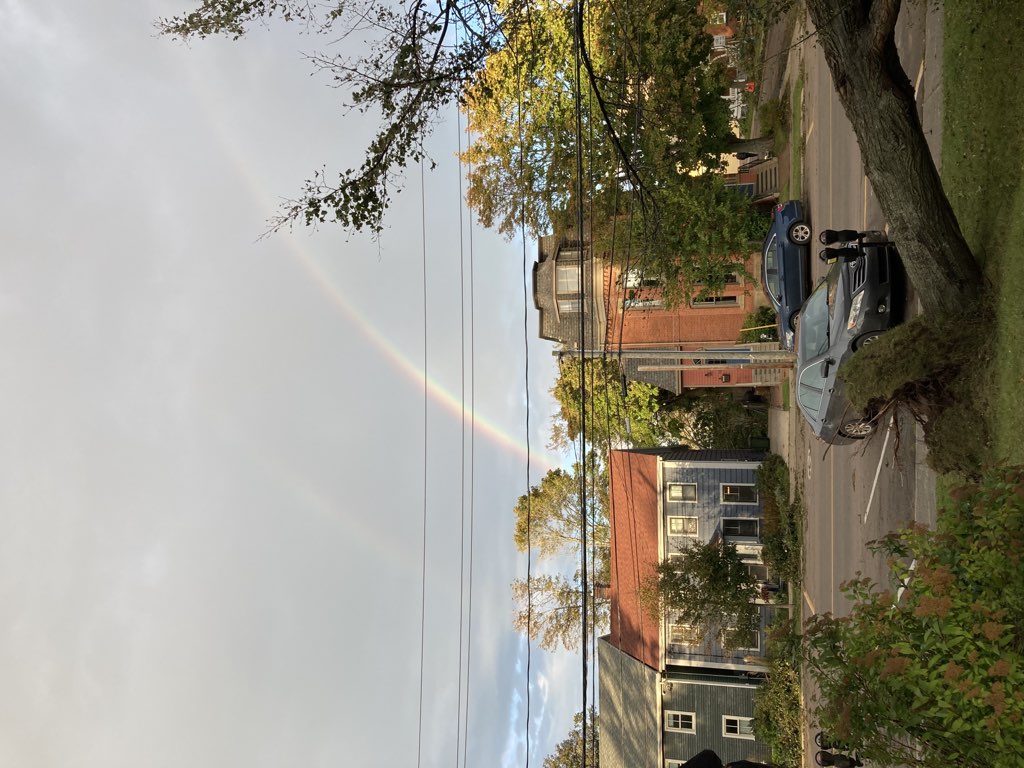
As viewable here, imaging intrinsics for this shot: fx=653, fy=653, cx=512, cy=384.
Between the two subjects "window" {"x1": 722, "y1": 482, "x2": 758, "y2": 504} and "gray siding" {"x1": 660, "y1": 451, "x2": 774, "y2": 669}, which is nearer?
"gray siding" {"x1": 660, "y1": 451, "x2": 774, "y2": 669}

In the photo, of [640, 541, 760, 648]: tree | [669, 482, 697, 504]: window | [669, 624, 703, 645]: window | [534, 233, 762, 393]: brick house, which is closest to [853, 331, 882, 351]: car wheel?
[640, 541, 760, 648]: tree

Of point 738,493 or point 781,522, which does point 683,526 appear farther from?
point 781,522

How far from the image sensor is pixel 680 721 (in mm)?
31672

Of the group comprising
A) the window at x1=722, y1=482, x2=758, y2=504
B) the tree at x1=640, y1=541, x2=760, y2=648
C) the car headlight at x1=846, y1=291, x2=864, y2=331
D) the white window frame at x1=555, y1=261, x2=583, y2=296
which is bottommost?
the tree at x1=640, y1=541, x2=760, y2=648

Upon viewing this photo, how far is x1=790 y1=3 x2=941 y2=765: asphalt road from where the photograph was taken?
11391mm

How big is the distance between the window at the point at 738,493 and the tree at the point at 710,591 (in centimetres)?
286

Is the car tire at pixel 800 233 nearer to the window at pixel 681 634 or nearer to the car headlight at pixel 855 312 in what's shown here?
the car headlight at pixel 855 312

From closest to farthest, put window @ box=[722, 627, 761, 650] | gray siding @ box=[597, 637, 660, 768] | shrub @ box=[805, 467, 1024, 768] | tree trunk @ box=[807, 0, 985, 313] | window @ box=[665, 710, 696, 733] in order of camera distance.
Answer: shrub @ box=[805, 467, 1024, 768]
tree trunk @ box=[807, 0, 985, 313]
window @ box=[722, 627, 761, 650]
window @ box=[665, 710, 696, 733]
gray siding @ box=[597, 637, 660, 768]

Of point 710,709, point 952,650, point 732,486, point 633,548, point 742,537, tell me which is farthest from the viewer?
point 633,548

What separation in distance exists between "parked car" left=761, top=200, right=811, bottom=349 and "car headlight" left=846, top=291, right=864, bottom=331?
9437 mm

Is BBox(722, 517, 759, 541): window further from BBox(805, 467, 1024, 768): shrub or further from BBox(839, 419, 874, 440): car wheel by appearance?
BBox(805, 467, 1024, 768): shrub

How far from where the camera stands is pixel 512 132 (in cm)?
2548

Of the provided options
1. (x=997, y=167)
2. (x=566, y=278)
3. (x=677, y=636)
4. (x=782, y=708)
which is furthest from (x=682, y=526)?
(x=997, y=167)

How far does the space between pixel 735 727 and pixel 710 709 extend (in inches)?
51.9
